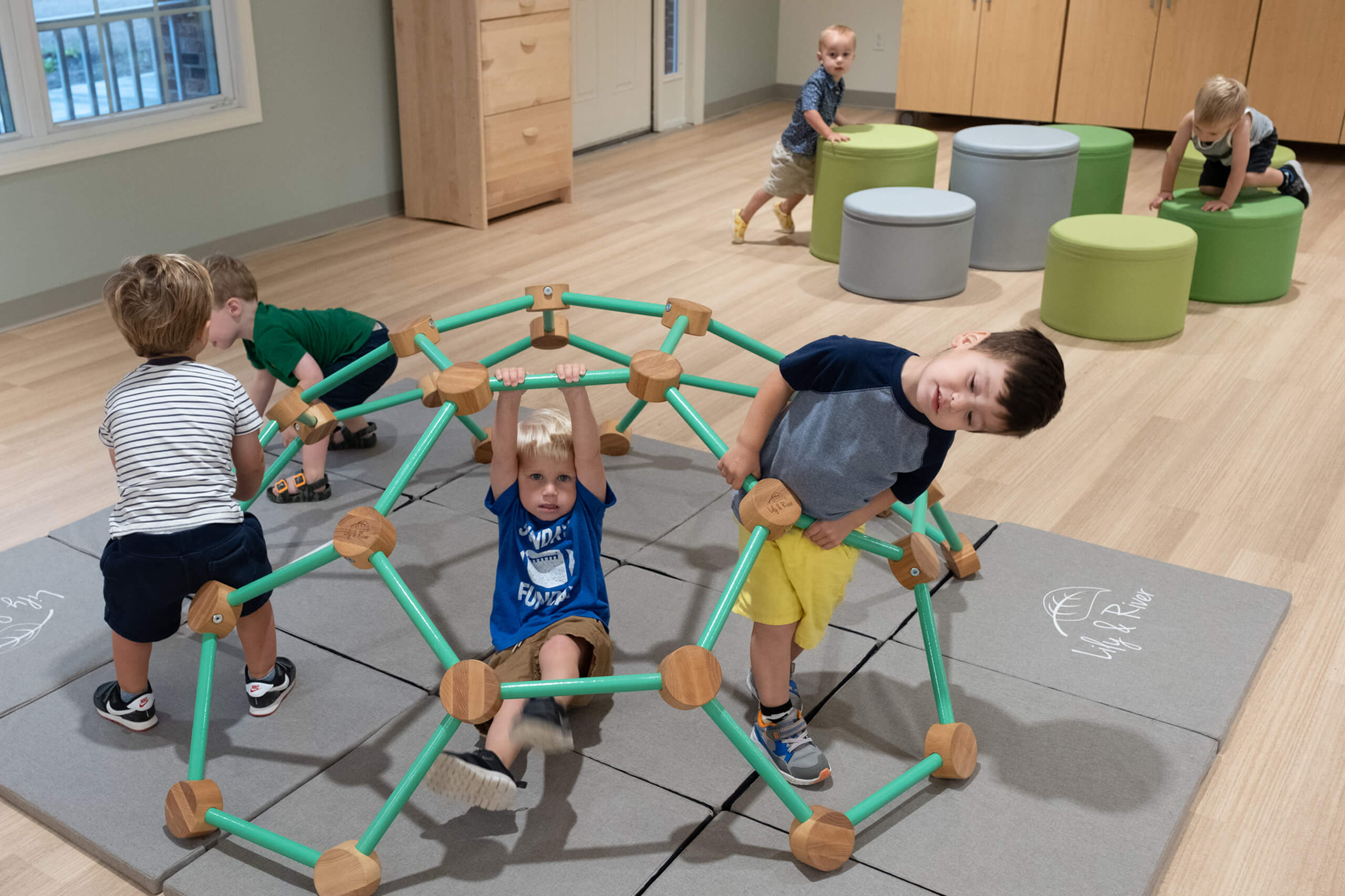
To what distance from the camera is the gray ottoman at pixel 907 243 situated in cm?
411

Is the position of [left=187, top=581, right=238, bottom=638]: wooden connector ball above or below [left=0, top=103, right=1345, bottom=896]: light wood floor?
Result: above

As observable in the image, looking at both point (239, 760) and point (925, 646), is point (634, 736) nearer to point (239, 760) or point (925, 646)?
point (925, 646)

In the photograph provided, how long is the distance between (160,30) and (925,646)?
3595mm

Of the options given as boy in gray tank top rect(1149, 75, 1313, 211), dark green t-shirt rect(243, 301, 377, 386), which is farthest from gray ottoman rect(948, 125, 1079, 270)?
dark green t-shirt rect(243, 301, 377, 386)

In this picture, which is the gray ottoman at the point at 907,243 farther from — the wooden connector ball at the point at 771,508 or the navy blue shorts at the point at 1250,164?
Answer: the wooden connector ball at the point at 771,508

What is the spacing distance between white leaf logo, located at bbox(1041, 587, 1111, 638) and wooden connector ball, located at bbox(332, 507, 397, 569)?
1288 millimetres

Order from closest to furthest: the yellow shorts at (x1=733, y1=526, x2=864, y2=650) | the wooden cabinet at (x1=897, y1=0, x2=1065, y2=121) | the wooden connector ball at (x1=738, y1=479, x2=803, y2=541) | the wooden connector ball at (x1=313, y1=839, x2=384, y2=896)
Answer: the wooden connector ball at (x1=313, y1=839, x2=384, y2=896) < the wooden connector ball at (x1=738, y1=479, x2=803, y2=541) < the yellow shorts at (x1=733, y1=526, x2=864, y2=650) < the wooden cabinet at (x1=897, y1=0, x2=1065, y2=121)

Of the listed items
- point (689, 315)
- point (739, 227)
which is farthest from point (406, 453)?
point (739, 227)

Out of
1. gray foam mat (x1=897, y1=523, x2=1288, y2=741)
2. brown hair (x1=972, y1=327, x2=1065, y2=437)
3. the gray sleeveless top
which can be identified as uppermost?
brown hair (x1=972, y1=327, x2=1065, y2=437)

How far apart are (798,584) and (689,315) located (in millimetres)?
823

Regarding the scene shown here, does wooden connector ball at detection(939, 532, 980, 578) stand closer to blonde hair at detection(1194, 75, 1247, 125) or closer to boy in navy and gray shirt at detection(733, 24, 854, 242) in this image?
blonde hair at detection(1194, 75, 1247, 125)

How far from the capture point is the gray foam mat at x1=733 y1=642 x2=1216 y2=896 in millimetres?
1752

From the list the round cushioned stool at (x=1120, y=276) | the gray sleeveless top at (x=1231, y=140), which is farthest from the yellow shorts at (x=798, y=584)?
the gray sleeveless top at (x=1231, y=140)

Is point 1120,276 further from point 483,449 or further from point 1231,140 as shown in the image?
point 483,449
